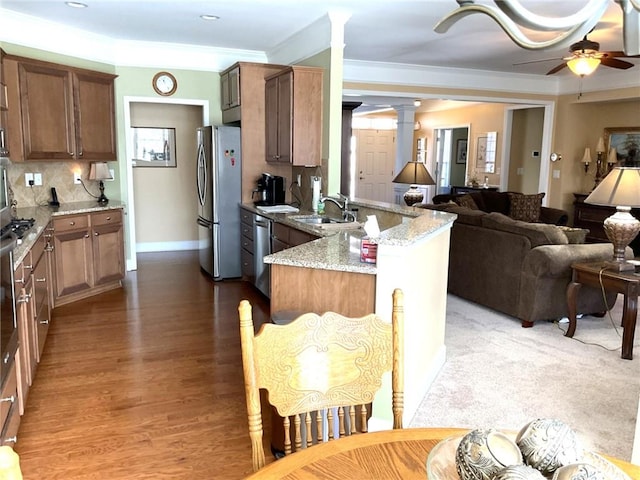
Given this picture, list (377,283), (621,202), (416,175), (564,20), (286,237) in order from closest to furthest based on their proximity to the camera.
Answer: (564,20)
(377,283)
(621,202)
(286,237)
(416,175)

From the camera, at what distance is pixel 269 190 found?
18.5 ft

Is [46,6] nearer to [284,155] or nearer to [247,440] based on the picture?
[284,155]

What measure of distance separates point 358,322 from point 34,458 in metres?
1.88

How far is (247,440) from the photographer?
8.50 ft

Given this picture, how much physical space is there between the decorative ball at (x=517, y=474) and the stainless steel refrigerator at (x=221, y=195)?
16.9ft

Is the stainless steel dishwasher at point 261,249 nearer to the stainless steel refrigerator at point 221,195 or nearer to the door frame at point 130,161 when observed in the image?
the stainless steel refrigerator at point 221,195

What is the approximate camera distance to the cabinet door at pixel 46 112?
464cm

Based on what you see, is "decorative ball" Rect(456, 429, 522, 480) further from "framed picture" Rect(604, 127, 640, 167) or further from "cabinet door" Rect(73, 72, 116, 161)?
"framed picture" Rect(604, 127, 640, 167)

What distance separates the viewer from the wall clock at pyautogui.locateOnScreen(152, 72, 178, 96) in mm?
6073

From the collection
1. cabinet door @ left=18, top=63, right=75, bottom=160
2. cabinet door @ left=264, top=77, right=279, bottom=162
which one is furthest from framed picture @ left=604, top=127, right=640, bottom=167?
cabinet door @ left=18, top=63, right=75, bottom=160

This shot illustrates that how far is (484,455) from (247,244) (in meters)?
4.89

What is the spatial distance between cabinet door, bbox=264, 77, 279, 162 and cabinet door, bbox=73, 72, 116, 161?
5.41ft

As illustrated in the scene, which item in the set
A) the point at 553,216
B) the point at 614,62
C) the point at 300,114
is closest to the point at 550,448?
the point at 300,114

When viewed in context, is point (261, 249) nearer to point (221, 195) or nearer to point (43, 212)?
point (221, 195)
